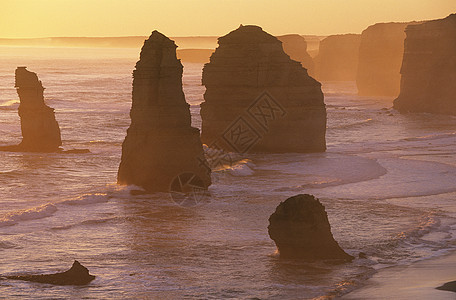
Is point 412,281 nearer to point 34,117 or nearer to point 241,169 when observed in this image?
point 241,169

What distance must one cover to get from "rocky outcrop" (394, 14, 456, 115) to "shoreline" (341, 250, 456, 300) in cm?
6529

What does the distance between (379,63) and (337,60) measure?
156ft

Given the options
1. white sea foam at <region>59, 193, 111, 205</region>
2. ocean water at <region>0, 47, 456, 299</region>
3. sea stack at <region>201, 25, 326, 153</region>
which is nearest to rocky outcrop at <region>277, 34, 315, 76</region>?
ocean water at <region>0, 47, 456, 299</region>

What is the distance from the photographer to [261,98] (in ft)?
153

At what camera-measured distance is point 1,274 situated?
19.5 meters

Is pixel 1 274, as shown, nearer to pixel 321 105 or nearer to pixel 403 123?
pixel 321 105

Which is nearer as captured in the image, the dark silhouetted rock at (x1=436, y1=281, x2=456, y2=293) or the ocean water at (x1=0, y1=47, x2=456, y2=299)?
the dark silhouetted rock at (x1=436, y1=281, x2=456, y2=293)

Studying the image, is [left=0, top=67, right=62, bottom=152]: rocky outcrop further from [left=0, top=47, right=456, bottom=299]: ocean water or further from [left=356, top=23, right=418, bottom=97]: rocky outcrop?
Answer: [left=356, top=23, right=418, bottom=97]: rocky outcrop

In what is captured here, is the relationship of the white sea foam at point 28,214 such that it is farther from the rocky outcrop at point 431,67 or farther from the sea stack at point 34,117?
the rocky outcrop at point 431,67

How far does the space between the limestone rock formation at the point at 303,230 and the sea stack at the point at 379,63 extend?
107970mm

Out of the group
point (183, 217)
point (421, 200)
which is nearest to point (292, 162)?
point (421, 200)

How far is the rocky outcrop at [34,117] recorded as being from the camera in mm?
48656

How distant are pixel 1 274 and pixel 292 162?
81.7 ft

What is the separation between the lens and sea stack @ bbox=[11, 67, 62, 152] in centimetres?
4866
